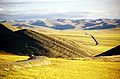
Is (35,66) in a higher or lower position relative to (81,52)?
higher

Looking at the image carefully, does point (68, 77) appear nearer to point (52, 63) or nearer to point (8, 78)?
point (8, 78)

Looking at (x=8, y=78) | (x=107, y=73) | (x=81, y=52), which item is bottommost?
(x=81, y=52)

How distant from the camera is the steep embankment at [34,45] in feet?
259

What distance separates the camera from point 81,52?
86.1 m

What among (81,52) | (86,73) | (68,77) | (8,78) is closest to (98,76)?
(86,73)

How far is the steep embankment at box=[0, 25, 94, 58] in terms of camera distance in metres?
79.0

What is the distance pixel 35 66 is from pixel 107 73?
11.9 meters

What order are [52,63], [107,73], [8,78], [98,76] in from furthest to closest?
[52,63], [107,73], [98,76], [8,78]

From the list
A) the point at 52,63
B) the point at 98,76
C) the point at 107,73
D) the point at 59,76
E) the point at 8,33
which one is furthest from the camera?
the point at 8,33

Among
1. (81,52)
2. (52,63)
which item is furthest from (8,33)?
(52,63)

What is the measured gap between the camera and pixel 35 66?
121 feet

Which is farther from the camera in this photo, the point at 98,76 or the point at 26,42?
the point at 26,42

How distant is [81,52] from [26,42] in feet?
70.5

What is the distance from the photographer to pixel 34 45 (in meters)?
82.9
